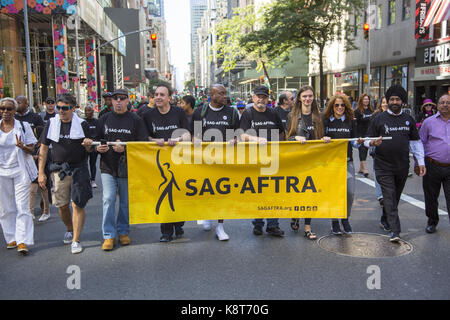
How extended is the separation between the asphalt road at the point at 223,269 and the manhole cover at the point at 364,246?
0.15 m

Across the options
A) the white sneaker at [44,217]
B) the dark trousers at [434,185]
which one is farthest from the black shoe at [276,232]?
the white sneaker at [44,217]

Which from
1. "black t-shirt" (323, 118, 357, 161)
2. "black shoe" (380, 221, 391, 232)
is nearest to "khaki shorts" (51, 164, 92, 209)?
"black t-shirt" (323, 118, 357, 161)

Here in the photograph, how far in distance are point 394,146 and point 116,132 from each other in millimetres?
3788

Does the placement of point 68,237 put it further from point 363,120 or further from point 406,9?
point 406,9

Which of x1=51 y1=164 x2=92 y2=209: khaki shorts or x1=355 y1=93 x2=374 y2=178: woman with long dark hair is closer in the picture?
x1=51 y1=164 x2=92 y2=209: khaki shorts

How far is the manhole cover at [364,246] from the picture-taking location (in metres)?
5.58

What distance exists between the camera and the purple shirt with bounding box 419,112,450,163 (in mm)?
6328

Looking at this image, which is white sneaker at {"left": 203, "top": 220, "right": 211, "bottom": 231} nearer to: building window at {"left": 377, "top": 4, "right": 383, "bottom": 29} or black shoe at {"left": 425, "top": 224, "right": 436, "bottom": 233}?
black shoe at {"left": 425, "top": 224, "right": 436, "bottom": 233}

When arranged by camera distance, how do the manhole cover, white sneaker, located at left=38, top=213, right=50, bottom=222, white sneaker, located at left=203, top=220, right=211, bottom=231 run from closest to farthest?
the manhole cover
white sneaker, located at left=203, top=220, right=211, bottom=231
white sneaker, located at left=38, top=213, right=50, bottom=222

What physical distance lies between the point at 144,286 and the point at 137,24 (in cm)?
10151

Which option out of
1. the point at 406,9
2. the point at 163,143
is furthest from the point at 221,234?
the point at 406,9

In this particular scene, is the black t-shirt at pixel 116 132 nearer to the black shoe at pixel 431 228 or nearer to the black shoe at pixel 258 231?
the black shoe at pixel 258 231

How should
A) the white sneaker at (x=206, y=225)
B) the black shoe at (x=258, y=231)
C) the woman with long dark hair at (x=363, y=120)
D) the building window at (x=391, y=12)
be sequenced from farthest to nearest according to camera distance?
1. the building window at (x=391, y=12)
2. the woman with long dark hair at (x=363, y=120)
3. the white sneaker at (x=206, y=225)
4. the black shoe at (x=258, y=231)

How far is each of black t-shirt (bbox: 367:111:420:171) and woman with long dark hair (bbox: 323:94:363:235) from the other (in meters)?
0.37
